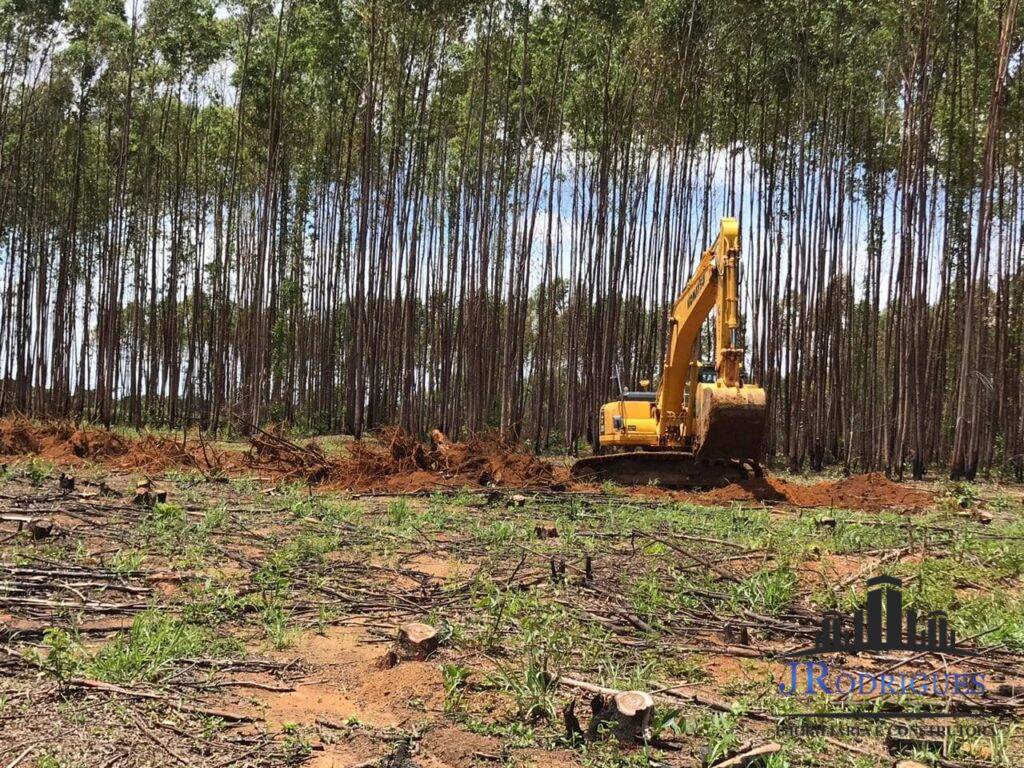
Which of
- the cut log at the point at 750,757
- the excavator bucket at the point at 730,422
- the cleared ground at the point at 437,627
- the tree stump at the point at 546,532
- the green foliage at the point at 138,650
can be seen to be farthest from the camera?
the excavator bucket at the point at 730,422

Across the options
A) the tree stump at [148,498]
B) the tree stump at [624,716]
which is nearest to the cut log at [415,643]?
the tree stump at [624,716]

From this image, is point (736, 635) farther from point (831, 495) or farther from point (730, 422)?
point (831, 495)

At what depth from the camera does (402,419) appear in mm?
18734

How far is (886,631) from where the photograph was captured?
3863 mm

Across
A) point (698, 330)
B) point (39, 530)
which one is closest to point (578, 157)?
point (698, 330)

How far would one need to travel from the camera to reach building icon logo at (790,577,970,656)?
11.6 feet

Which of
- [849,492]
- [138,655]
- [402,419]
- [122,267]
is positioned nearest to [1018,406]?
[849,492]

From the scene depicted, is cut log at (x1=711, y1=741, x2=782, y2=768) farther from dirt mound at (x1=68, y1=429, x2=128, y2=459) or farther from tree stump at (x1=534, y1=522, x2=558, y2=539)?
dirt mound at (x1=68, y1=429, x2=128, y2=459)

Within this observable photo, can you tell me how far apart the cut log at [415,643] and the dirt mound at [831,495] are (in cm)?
690

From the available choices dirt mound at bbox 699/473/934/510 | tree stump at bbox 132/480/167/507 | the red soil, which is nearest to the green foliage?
tree stump at bbox 132/480/167/507

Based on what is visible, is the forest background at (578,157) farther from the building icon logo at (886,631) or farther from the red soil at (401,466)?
the building icon logo at (886,631)

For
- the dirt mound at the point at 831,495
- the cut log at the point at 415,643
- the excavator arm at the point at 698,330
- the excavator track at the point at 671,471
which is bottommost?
the dirt mound at the point at 831,495

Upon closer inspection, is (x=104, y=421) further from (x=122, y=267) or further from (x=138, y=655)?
(x=138, y=655)

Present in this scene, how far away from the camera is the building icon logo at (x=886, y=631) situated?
354cm
